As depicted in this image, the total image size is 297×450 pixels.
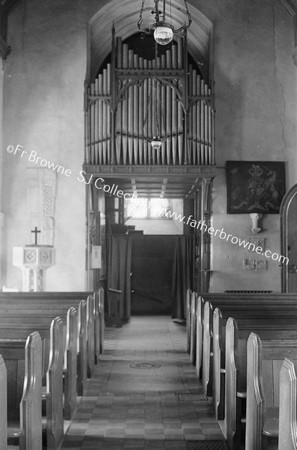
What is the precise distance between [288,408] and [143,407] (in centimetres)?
331

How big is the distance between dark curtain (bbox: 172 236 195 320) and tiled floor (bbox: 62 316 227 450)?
4.22 m

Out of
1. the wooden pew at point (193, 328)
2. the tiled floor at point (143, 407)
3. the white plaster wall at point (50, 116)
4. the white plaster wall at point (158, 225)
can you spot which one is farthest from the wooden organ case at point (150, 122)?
the white plaster wall at point (158, 225)

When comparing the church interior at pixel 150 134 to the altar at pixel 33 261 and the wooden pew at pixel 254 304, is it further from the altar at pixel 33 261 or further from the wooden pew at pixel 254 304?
the wooden pew at pixel 254 304

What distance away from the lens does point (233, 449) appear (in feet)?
15.0

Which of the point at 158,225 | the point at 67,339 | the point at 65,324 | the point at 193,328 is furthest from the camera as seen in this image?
the point at 158,225

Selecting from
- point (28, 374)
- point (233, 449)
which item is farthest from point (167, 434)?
point (28, 374)

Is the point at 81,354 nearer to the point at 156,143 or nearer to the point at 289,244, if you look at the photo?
the point at 156,143

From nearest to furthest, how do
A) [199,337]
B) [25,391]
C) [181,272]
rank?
[25,391], [199,337], [181,272]

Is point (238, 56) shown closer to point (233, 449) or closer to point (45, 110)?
point (45, 110)

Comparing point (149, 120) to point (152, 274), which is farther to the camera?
point (152, 274)

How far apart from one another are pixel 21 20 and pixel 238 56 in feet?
14.3

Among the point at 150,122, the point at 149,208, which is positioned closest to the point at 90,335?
the point at 150,122

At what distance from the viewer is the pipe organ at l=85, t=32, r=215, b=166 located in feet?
37.3

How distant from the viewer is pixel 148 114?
1141 cm
